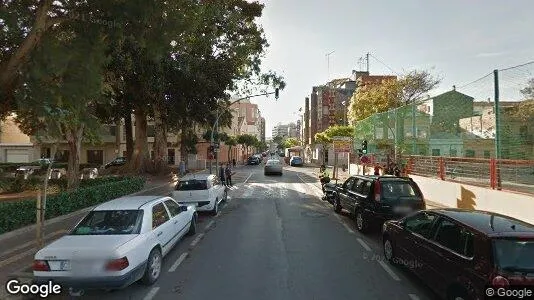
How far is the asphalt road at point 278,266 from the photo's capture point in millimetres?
6914

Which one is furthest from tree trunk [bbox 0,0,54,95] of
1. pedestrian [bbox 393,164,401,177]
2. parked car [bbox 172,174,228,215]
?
pedestrian [bbox 393,164,401,177]

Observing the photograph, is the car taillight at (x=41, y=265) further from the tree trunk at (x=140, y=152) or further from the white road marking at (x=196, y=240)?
the tree trunk at (x=140, y=152)

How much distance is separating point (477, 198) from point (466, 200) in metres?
0.75

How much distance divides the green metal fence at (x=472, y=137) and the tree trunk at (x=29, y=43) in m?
12.3

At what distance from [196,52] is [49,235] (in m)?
19.3

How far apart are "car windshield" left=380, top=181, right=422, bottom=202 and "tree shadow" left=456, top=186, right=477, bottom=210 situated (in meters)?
3.55

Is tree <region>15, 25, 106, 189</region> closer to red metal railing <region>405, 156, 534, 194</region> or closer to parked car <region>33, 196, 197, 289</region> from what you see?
parked car <region>33, 196, 197, 289</region>

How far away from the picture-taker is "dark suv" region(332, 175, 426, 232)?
11.1m

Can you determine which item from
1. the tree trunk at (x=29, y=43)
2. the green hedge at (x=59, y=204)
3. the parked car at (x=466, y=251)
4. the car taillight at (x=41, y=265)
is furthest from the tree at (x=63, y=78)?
the parked car at (x=466, y=251)

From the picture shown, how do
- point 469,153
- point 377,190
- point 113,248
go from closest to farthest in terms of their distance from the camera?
1. point 113,248
2. point 377,190
3. point 469,153

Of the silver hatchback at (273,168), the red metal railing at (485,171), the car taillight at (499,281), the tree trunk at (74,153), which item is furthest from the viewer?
the silver hatchback at (273,168)

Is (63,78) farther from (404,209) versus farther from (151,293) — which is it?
(404,209)

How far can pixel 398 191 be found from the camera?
11438mm

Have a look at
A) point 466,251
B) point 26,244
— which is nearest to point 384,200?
point 466,251
